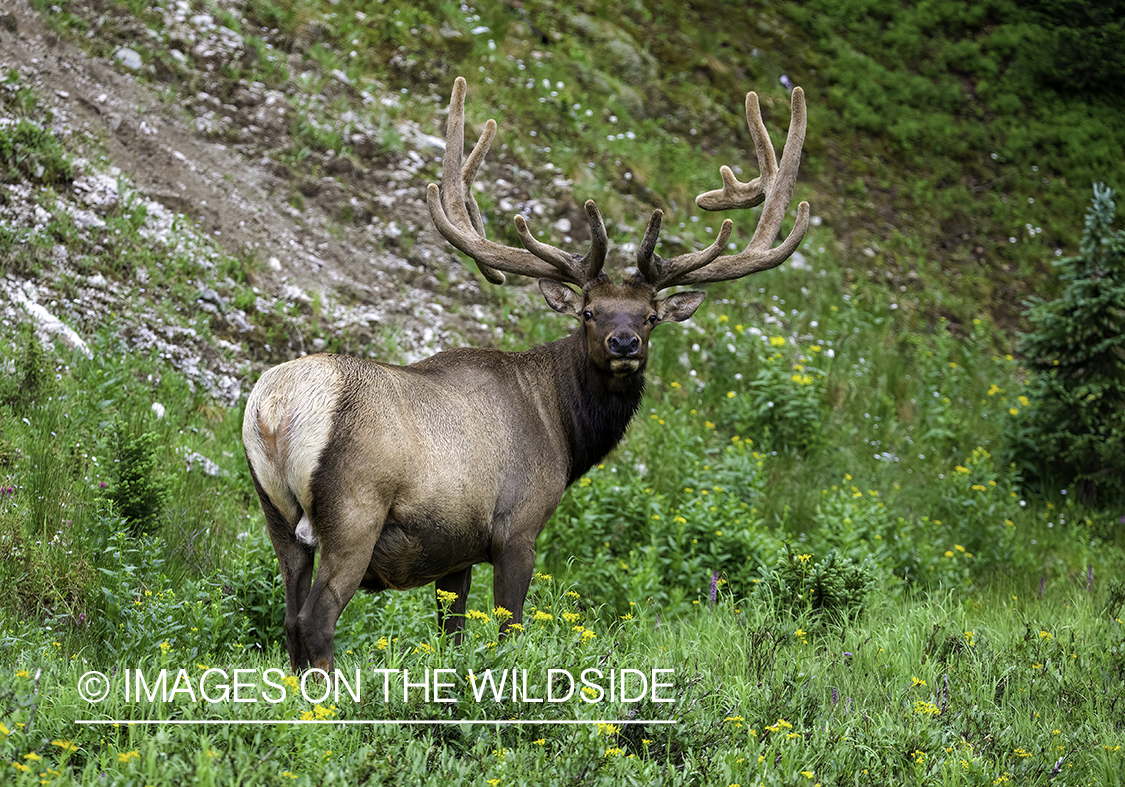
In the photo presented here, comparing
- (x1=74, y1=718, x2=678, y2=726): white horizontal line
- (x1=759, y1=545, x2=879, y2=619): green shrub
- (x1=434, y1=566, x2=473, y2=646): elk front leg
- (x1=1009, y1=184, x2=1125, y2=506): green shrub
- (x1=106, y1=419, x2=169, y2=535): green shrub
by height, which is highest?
(x1=1009, y1=184, x2=1125, y2=506): green shrub

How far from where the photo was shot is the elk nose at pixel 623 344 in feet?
18.3

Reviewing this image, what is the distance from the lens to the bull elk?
4.30 m

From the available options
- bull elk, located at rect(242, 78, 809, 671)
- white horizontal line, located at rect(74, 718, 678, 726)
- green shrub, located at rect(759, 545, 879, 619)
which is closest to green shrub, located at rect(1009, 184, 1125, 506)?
green shrub, located at rect(759, 545, 879, 619)

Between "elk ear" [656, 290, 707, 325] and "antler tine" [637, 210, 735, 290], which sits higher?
"antler tine" [637, 210, 735, 290]

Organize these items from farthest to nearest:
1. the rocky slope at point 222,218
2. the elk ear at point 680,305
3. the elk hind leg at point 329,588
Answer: the rocky slope at point 222,218 → the elk ear at point 680,305 → the elk hind leg at point 329,588

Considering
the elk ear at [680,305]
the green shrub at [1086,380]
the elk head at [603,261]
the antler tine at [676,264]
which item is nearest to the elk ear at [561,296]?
the elk head at [603,261]

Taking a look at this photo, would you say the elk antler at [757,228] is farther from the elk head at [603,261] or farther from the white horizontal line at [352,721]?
the white horizontal line at [352,721]

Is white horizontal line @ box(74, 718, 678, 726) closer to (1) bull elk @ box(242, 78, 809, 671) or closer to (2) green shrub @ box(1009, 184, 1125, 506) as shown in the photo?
(1) bull elk @ box(242, 78, 809, 671)

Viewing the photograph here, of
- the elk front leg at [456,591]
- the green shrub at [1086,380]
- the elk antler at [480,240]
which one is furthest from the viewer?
the green shrub at [1086,380]

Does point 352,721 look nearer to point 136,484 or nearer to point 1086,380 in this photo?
point 136,484

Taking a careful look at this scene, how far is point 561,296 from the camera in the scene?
6.21m

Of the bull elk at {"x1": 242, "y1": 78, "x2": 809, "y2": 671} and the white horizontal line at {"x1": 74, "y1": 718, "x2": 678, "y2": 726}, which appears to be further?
the bull elk at {"x1": 242, "y1": 78, "x2": 809, "y2": 671}

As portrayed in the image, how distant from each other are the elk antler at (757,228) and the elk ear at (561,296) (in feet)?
1.57

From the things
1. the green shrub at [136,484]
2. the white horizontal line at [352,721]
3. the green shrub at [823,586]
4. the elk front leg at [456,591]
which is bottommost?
the green shrub at [136,484]
